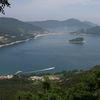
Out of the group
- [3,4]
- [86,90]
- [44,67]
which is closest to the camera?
[3,4]

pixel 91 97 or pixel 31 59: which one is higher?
pixel 91 97

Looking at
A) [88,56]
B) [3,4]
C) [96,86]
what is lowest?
[88,56]

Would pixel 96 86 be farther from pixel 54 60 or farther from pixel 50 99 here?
pixel 54 60

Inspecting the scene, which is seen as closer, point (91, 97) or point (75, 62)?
point (91, 97)

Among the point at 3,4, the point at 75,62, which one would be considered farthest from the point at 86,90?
the point at 75,62

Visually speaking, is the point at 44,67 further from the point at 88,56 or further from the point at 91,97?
the point at 91,97

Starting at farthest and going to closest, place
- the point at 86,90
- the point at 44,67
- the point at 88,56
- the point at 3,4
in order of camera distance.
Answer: the point at 88,56
the point at 44,67
the point at 86,90
the point at 3,4

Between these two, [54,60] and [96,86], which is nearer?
[96,86]

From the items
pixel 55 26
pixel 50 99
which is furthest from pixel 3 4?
pixel 55 26

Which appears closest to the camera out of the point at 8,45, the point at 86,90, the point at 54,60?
the point at 86,90
